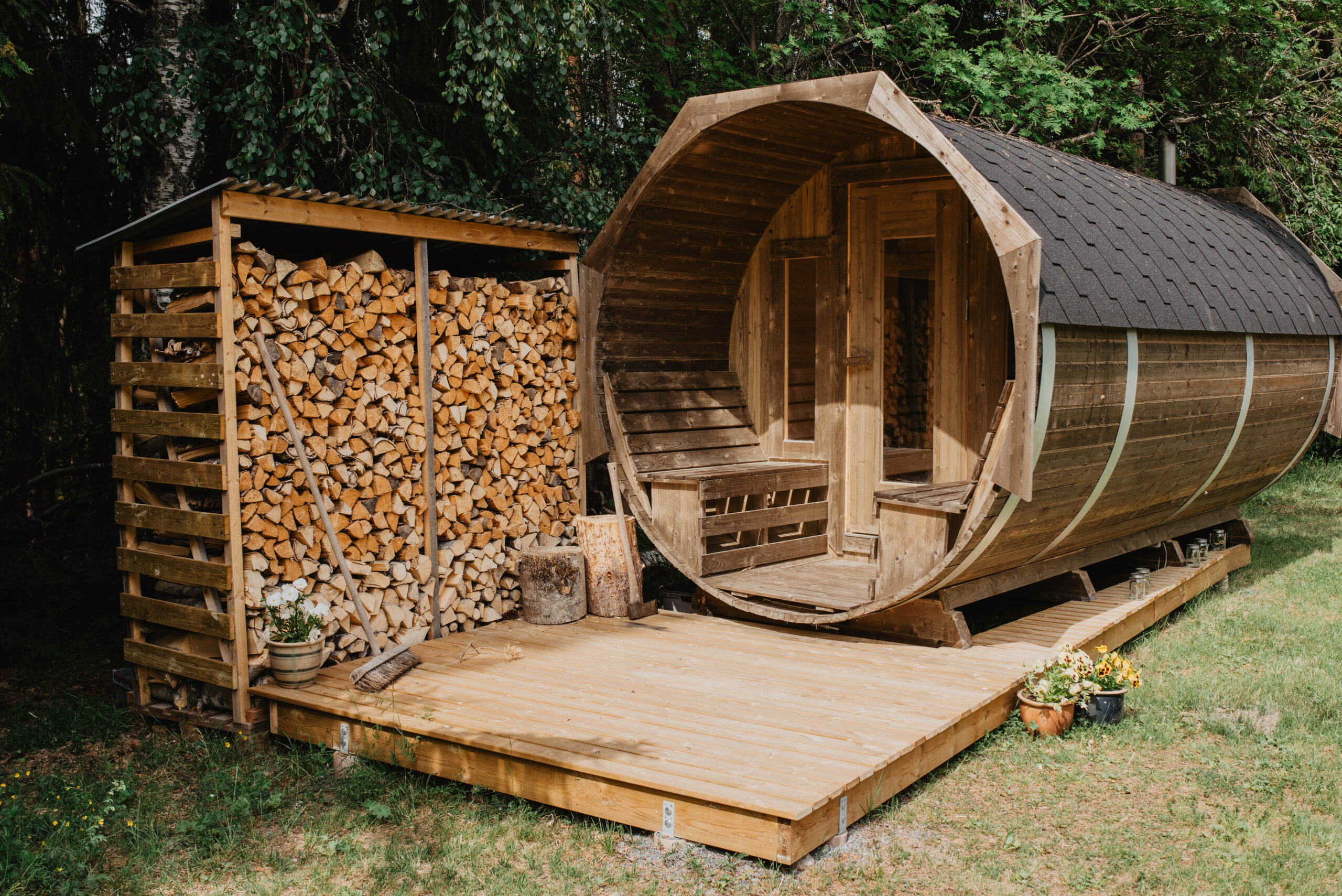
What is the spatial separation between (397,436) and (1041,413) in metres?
3.26

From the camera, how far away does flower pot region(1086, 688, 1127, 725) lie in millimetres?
5207

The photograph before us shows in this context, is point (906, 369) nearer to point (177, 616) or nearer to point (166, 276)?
point (166, 276)

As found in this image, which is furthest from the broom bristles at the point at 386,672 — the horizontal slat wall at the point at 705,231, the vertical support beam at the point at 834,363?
the vertical support beam at the point at 834,363

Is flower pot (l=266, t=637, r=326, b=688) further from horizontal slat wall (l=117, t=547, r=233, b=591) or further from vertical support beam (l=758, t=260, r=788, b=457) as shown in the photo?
vertical support beam (l=758, t=260, r=788, b=457)

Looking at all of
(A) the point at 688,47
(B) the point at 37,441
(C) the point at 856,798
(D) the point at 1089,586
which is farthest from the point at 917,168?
(B) the point at 37,441

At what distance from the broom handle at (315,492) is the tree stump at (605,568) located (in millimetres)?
1436

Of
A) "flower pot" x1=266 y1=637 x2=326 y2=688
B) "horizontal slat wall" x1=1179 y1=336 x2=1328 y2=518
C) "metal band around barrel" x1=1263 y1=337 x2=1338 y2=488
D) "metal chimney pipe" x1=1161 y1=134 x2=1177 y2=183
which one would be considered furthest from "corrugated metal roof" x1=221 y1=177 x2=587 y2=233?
Result: "metal band around barrel" x1=1263 y1=337 x2=1338 y2=488

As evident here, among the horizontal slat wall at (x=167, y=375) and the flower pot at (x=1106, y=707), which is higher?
the horizontal slat wall at (x=167, y=375)

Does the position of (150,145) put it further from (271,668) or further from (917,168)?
(917,168)

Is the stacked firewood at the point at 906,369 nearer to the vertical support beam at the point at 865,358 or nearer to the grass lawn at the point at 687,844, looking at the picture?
the vertical support beam at the point at 865,358

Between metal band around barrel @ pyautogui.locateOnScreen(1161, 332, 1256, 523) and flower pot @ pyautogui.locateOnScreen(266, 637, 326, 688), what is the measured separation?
5583 millimetres

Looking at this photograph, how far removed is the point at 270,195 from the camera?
518 centimetres

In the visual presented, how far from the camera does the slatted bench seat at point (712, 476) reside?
6.86 meters

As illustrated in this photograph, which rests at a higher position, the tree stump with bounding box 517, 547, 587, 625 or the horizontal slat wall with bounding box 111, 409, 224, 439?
the horizontal slat wall with bounding box 111, 409, 224, 439
